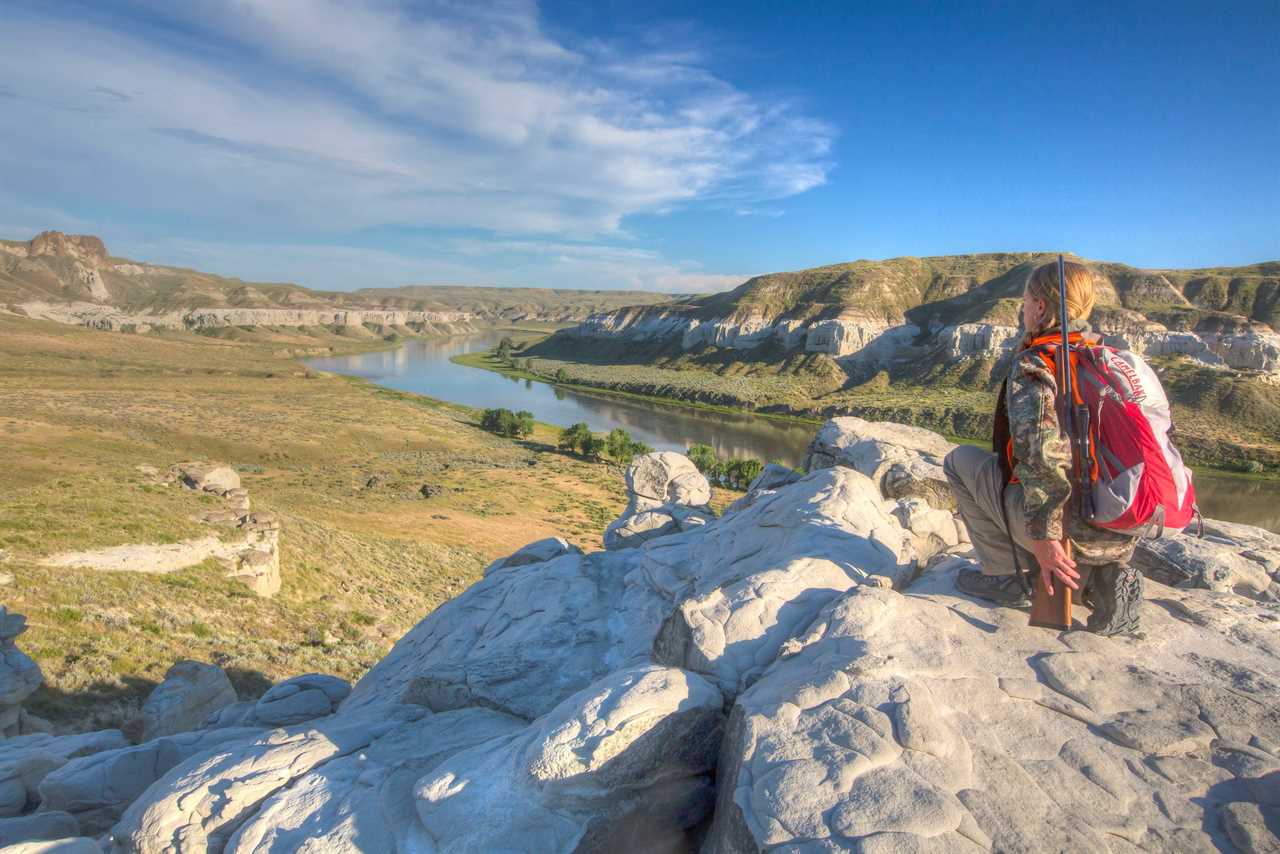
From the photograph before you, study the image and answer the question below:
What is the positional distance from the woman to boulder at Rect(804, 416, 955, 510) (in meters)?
3.95

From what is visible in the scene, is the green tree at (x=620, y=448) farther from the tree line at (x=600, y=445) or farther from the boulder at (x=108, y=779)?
the boulder at (x=108, y=779)

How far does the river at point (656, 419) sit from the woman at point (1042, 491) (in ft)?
196

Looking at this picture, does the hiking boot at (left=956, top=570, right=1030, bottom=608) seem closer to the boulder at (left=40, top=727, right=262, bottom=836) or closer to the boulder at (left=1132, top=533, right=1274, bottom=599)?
the boulder at (left=1132, top=533, right=1274, bottom=599)

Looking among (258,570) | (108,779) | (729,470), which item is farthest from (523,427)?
(108,779)

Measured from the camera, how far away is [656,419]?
90.6 metres

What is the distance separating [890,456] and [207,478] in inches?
1056

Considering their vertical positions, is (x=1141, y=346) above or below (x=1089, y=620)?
above

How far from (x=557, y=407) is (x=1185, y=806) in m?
99.0

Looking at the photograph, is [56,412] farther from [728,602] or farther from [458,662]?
Result: [728,602]

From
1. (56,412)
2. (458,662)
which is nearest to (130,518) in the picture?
(458,662)

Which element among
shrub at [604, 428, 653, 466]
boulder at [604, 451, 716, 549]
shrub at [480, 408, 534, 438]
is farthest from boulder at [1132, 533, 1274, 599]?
shrub at [480, 408, 534, 438]

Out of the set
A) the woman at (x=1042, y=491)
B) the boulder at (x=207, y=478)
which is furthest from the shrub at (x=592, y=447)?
the woman at (x=1042, y=491)

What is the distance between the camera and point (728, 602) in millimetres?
5738

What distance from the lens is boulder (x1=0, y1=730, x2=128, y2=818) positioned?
695 centimetres
